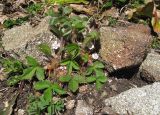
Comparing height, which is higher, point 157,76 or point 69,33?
point 69,33

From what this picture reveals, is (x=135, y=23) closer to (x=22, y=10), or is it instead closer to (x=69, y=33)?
(x=69, y=33)

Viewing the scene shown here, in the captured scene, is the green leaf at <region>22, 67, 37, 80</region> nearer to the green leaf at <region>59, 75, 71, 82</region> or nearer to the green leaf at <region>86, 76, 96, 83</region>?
the green leaf at <region>59, 75, 71, 82</region>

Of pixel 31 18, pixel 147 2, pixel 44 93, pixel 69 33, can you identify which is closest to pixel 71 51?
pixel 69 33

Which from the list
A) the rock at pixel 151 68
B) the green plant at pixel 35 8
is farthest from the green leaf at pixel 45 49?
the rock at pixel 151 68

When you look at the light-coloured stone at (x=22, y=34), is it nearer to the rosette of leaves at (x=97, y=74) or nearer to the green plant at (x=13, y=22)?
the green plant at (x=13, y=22)

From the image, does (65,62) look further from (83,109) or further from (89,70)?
(83,109)

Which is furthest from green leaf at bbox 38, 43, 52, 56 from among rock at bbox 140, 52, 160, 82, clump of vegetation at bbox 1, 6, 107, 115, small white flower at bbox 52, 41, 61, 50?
rock at bbox 140, 52, 160, 82
